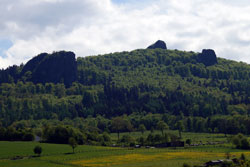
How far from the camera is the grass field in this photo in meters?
Answer: 107

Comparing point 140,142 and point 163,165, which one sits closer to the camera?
point 163,165

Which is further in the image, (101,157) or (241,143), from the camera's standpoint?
(241,143)

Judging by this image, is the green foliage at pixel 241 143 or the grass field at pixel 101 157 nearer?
the grass field at pixel 101 157

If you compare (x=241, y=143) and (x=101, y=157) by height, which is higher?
(x=241, y=143)

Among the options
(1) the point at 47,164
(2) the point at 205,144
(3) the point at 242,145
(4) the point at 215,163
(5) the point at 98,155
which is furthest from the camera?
(2) the point at 205,144

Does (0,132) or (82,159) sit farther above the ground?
(0,132)

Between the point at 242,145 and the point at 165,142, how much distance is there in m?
29.6

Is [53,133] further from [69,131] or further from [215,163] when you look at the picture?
[215,163]

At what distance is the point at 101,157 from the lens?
121m

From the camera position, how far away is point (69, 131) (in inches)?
6471

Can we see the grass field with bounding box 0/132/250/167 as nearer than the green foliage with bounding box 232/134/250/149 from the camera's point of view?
Yes

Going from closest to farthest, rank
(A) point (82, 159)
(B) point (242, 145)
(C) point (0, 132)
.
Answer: (A) point (82, 159) → (B) point (242, 145) → (C) point (0, 132)

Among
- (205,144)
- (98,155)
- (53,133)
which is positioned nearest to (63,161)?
(98,155)

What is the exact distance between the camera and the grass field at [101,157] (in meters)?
107
